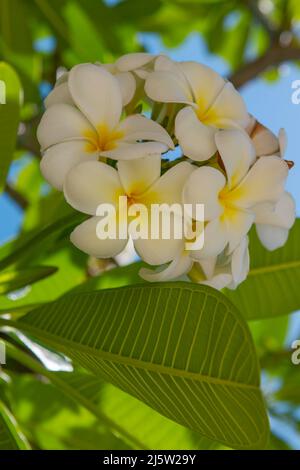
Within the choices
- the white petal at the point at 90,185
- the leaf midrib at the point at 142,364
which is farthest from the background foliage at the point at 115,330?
the white petal at the point at 90,185

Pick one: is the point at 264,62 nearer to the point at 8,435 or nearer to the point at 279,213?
the point at 279,213

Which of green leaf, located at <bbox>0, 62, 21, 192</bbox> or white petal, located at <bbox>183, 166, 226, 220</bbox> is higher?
green leaf, located at <bbox>0, 62, 21, 192</bbox>

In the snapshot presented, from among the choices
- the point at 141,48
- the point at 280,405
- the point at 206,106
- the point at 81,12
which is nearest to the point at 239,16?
the point at 141,48

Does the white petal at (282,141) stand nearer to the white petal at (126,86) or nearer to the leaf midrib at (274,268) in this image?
the white petal at (126,86)

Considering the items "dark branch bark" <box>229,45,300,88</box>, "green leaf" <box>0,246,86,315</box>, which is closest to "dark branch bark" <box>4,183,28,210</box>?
"dark branch bark" <box>229,45,300,88</box>

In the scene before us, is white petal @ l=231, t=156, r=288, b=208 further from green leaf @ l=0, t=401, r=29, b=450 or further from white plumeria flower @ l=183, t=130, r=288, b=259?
green leaf @ l=0, t=401, r=29, b=450

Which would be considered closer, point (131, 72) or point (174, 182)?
point (174, 182)

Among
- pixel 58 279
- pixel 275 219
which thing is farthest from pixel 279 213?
pixel 58 279
